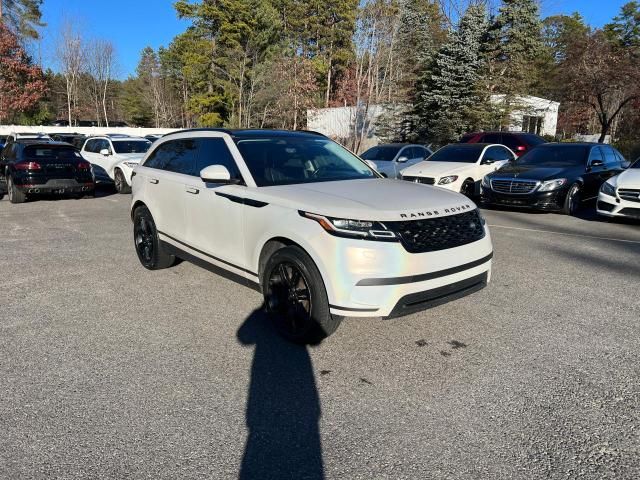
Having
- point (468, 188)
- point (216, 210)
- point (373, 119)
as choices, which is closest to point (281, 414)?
point (216, 210)

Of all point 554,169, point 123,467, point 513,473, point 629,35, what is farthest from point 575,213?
point 629,35

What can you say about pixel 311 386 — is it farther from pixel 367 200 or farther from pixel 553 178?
pixel 553 178

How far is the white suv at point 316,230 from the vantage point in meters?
3.40

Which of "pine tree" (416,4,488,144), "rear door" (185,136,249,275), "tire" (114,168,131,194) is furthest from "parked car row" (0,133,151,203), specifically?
"pine tree" (416,4,488,144)

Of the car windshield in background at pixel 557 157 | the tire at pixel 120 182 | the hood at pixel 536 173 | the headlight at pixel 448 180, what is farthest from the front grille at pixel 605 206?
the tire at pixel 120 182

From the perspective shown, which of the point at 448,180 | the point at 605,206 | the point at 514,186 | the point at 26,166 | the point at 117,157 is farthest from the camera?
the point at 117,157

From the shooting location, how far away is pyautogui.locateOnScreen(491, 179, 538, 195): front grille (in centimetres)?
1023

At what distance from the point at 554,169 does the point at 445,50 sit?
71.7ft

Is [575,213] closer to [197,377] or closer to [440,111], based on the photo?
[197,377]

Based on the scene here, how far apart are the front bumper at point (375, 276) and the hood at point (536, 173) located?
311 inches

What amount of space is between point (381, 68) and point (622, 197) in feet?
73.5

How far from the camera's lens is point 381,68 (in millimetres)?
29094

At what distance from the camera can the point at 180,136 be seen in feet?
18.7

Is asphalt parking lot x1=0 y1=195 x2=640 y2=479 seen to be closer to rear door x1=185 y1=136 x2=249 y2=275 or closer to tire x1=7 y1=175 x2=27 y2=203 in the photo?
rear door x1=185 y1=136 x2=249 y2=275
